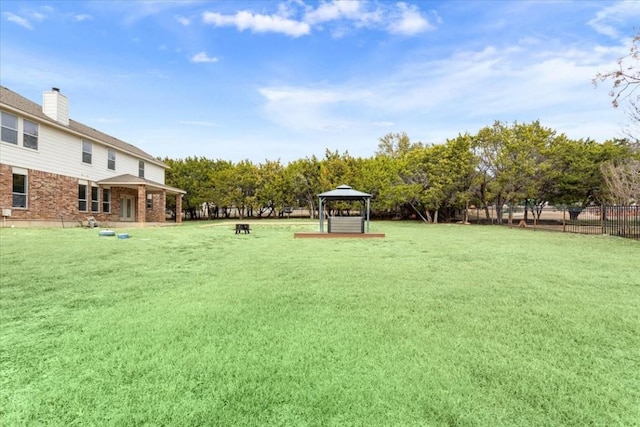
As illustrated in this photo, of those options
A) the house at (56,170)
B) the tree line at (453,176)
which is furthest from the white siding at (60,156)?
the tree line at (453,176)

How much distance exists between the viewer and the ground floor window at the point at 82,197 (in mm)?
18156

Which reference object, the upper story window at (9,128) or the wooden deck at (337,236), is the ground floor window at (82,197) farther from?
the wooden deck at (337,236)

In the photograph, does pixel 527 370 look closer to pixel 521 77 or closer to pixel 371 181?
pixel 521 77

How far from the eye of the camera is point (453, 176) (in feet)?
75.2

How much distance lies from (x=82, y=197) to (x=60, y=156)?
Result: 263cm

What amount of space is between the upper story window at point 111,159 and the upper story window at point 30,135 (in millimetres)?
5269

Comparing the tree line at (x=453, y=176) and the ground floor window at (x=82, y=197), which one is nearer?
the ground floor window at (x=82, y=197)

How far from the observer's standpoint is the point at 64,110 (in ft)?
57.6

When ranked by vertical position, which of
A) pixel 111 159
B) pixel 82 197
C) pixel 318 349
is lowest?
pixel 318 349

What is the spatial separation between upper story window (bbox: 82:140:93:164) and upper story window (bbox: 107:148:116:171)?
1.62 m

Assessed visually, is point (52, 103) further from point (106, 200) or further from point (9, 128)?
point (106, 200)

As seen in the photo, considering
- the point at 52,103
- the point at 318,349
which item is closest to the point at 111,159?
the point at 52,103

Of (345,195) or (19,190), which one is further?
(345,195)

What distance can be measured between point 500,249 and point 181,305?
8.54m
